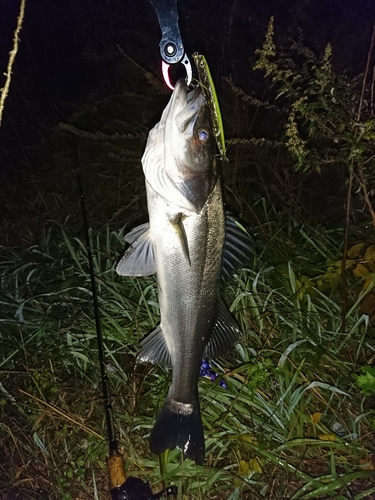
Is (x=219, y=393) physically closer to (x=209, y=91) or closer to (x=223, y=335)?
(x=223, y=335)

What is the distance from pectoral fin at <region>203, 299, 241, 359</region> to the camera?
84.2 inches

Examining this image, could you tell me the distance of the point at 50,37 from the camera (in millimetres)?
4750

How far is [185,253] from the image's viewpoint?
6.04ft

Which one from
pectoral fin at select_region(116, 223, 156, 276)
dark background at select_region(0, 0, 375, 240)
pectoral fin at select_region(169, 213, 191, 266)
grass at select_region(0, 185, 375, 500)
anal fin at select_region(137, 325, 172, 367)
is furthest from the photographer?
dark background at select_region(0, 0, 375, 240)

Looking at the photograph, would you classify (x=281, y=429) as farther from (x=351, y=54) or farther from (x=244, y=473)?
(x=351, y=54)

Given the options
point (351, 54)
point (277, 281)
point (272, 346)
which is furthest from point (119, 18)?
point (272, 346)

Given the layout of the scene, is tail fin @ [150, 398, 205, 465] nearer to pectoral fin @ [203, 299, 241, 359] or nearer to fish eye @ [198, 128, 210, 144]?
pectoral fin @ [203, 299, 241, 359]

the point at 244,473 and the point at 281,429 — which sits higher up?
the point at 281,429

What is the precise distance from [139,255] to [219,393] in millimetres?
1123

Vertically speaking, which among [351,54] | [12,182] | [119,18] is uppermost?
[119,18]

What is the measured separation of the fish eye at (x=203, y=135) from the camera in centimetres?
167

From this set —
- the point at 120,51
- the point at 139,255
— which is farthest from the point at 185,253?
the point at 120,51

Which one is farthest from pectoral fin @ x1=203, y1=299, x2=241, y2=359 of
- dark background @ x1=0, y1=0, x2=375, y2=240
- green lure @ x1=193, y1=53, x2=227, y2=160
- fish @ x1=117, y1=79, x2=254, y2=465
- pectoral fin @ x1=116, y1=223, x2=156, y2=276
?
dark background @ x1=0, y1=0, x2=375, y2=240

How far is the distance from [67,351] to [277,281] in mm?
1506
